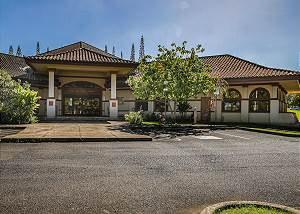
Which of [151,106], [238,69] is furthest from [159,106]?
[238,69]

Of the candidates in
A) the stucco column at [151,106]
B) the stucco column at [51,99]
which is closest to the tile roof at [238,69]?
the stucco column at [151,106]

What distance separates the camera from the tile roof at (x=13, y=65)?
27875 millimetres

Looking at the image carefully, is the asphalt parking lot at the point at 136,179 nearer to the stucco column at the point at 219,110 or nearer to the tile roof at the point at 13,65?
the stucco column at the point at 219,110

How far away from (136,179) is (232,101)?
21.8 m

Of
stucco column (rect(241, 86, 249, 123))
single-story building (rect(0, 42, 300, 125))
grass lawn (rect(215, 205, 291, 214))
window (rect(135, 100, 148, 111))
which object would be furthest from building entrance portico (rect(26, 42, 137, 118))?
grass lawn (rect(215, 205, 291, 214))

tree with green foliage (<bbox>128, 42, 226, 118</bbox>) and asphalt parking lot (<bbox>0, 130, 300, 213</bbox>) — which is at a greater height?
tree with green foliage (<bbox>128, 42, 226, 118</bbox>)

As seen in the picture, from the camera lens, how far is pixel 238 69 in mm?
27312

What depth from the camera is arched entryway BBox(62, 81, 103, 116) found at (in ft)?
93.5

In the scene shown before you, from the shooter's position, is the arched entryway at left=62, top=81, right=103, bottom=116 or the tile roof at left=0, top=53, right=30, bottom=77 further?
the arched entryway at left=62, top=81, right=103, bottom=116

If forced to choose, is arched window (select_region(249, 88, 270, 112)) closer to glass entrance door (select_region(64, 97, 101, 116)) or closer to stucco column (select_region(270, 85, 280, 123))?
stucco column (select_region(270, 85, 280, 123))

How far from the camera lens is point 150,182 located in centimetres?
593

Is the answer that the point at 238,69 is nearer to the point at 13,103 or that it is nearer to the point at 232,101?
the point at 232,101

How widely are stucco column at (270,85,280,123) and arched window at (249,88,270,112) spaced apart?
1.24 ft

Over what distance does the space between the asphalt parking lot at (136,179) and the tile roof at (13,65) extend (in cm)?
2044
